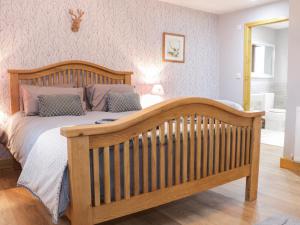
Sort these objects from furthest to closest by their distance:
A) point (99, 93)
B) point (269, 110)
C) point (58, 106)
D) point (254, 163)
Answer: point (269, 110) < point (99, 93) < point (58, 106) < point (254, 163)

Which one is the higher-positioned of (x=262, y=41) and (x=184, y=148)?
(x=262, y=41)

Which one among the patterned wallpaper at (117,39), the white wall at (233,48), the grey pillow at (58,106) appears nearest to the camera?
the grey pillow at (58,106)

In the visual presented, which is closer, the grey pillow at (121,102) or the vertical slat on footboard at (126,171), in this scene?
the vertical slat on footboard at (126,171)

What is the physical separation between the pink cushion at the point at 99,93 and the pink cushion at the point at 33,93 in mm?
283

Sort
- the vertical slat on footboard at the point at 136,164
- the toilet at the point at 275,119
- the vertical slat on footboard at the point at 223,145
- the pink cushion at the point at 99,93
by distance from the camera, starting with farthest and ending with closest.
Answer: the toilet at the point at 275,119 → the pink cushion at the point at 99,93 → the vertical slat on footboard at the point at 223,145 → the vertical slat on footboard at the point at 136,164

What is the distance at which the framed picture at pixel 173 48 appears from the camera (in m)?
4.54

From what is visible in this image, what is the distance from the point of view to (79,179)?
147cm

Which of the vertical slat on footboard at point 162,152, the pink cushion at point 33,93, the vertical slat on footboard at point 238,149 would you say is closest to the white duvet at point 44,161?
the pink cushion at point 33,93

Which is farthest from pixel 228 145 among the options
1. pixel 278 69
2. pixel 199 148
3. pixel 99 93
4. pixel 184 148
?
pixel 278 69

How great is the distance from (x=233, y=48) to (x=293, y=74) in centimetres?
196

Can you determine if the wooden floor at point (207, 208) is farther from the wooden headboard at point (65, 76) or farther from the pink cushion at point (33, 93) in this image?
the wooden headboard at point (65, 76)

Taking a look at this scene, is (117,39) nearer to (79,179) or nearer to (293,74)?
(293,74)

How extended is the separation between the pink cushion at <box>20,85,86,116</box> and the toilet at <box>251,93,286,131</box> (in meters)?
4.20

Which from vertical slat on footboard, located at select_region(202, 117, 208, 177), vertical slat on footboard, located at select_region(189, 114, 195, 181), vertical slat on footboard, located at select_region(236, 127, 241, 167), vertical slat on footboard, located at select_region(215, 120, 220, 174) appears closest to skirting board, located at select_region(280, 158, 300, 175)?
vertical slat on footboard, located at select_region(236, 127, 241, 167)
